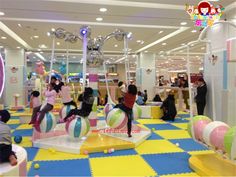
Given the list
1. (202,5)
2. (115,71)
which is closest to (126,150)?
(202,5)

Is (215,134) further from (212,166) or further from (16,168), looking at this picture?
(16,168)

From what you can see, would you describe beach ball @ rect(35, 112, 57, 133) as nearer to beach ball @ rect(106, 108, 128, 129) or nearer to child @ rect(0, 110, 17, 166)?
beach ball @ rect(106, 108, 128, 129)

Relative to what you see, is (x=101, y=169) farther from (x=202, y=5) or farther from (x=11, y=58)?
(x=11, y=58)

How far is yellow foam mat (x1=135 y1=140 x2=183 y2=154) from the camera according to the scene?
4.69 meters

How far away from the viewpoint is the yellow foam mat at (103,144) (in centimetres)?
460

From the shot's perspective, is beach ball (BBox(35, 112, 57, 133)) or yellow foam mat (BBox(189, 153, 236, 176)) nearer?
yellow foam mat (BBox(189, 153, 236, 176))

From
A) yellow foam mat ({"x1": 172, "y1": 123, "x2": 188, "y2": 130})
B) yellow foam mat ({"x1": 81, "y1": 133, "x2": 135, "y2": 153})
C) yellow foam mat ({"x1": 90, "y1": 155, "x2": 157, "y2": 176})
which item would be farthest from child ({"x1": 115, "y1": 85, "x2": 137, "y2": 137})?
yellow foam mat ({"x1": 172, "y1": 123, "x2": 188, "y2": 130})

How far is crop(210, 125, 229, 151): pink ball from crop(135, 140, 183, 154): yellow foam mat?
4.54ft

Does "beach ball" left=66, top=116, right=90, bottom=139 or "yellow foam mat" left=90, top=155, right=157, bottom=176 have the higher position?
"beach ball" left=66, top=116, right=90, bottom=139

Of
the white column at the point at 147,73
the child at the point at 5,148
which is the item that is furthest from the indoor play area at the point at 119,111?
the white column at the point at 147,73

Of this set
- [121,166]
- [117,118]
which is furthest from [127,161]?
[117,118]

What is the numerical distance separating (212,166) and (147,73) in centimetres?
1111

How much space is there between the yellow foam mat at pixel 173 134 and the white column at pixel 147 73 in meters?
7.97

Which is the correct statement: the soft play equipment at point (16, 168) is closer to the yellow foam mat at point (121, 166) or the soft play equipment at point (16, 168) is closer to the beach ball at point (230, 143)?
the yellow foam mat at point (121, 166)
